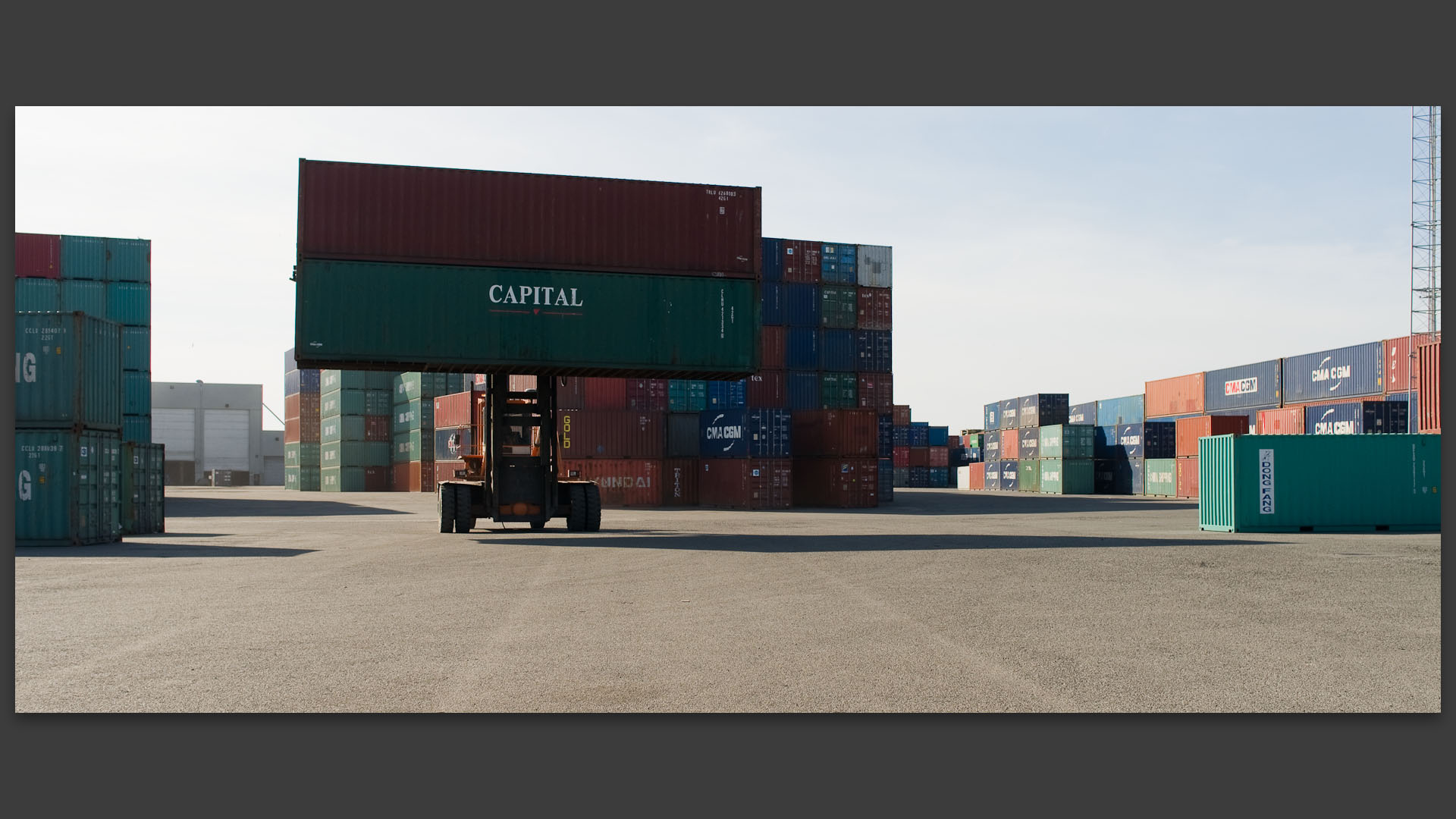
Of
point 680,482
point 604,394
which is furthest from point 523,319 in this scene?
point 680,482

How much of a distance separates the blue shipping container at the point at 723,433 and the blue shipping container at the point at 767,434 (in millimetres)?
237

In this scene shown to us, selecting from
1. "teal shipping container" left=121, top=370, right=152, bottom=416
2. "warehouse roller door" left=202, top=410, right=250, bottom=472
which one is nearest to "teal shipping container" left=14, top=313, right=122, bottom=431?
"teal shipping container" left=121, top=370, right=152, bottom=416

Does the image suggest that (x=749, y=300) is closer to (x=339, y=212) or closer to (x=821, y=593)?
(x=339, y=212)

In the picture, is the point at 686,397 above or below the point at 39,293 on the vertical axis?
below

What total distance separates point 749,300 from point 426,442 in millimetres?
46086

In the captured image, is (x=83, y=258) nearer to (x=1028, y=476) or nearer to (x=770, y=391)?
(x=770, y=391)

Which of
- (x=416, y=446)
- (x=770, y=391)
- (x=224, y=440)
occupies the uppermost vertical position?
(x=770, y=391)

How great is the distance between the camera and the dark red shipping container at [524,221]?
21688 mm

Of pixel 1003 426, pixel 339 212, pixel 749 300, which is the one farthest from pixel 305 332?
pixel 1003 426

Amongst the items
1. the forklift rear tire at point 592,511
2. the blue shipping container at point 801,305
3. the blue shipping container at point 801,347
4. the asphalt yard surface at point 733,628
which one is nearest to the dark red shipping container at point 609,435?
the blue shipping container at point 801,347

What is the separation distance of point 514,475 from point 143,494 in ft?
29.2

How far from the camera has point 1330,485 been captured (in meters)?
25.2

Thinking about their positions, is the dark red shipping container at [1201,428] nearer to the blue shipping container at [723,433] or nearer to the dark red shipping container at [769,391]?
the dark red shipping container at [769,391]

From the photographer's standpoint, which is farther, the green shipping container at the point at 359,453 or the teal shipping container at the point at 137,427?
the green shipping container at the point at 359,453
